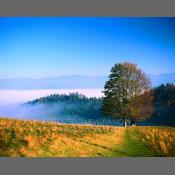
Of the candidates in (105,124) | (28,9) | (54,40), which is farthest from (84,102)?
(28,9)

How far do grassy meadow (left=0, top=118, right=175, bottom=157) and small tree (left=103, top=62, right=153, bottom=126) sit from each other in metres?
0.39

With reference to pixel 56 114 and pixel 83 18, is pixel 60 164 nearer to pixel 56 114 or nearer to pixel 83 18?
pixel 56 114

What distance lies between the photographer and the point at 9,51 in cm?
1438

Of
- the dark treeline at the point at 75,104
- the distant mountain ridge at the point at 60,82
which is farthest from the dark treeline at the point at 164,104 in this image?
the dark treeline at the point at 75,104

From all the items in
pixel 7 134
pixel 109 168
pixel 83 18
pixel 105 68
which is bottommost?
pixel 109 168

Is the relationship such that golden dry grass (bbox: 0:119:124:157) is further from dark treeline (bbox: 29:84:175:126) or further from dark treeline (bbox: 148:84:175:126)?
dark treeline (bbox: 148:84:175:126)

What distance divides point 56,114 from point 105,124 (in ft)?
4.45

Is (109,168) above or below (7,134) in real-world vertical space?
below

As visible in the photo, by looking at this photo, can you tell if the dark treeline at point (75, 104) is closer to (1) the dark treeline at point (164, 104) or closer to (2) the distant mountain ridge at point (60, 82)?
(2) the distant mountain ridge at point (60, 82)

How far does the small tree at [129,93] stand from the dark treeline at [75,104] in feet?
1.08

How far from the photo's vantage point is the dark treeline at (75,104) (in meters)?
14.3

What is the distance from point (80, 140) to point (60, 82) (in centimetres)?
166

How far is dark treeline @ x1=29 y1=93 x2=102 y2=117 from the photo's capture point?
564 inches

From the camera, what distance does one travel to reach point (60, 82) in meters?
14.4
